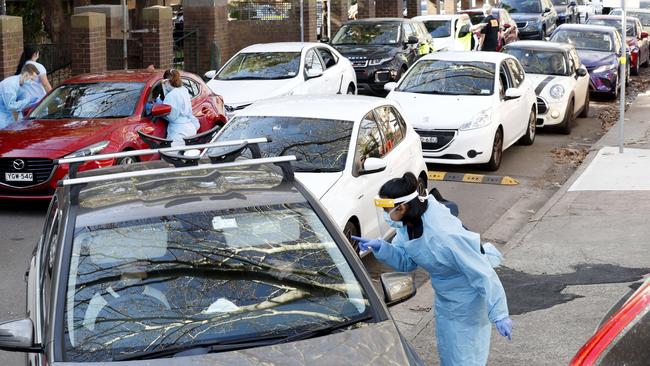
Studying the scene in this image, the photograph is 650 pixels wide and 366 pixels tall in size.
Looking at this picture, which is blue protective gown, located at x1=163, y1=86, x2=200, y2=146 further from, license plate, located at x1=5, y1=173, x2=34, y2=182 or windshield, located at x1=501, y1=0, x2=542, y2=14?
windshield, located at x1=501, y1=0, x2=542, y2=14

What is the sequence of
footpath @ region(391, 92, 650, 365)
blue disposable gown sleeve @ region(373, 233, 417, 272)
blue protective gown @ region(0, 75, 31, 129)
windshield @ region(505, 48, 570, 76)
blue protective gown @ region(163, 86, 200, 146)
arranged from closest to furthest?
blue disposable gown sleeve @ region(373, 233, 417, 272) < footpath @ region(391, 92, 650, 365) < blue protective gown @ region(163, 86, 200, 146) < blue protective gown @ region(0, 75, 31, 129) < windshield @ region(505, 48, 570, 76)

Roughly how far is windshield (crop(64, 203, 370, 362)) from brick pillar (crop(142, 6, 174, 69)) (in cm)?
1921

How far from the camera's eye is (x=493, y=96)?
16.3 m

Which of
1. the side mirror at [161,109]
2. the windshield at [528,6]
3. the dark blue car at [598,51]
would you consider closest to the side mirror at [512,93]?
the side mirror at [161,109]

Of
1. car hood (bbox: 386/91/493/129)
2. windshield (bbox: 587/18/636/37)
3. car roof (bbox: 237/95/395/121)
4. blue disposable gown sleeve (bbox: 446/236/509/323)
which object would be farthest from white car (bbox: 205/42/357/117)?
windshield (bbox: 587/18/636/37)

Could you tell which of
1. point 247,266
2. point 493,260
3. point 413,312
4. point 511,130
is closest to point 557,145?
point 511,130

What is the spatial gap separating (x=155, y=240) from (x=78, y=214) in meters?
0.42

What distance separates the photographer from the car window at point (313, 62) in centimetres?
1959

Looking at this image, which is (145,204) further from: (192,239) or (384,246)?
(384,246)

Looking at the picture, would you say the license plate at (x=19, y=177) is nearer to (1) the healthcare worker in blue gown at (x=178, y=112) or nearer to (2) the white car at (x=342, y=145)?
(1) the healthcare worker in blue gown at (x=178, y=112)

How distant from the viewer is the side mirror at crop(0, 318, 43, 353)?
15.7 ft

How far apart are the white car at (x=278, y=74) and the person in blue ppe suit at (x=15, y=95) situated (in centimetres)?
338

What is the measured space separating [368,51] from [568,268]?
13787mm

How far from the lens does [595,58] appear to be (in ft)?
81.9
